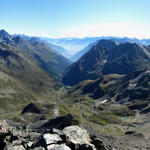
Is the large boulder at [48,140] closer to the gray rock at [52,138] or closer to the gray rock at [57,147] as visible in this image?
the gray rock at [52,138]

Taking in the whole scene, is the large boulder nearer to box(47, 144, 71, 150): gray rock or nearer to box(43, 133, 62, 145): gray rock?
box(43, 133, 62, 145): gray rock

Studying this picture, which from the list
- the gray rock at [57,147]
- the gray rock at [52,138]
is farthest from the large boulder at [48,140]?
the gray rock at [57,147]

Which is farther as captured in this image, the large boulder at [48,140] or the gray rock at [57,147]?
the large boulder at [48,140]

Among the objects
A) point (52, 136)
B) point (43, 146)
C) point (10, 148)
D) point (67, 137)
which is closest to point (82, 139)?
point (67, 137)

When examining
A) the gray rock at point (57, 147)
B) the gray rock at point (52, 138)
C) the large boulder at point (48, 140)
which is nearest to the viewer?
the gray rock at point (57, 147)

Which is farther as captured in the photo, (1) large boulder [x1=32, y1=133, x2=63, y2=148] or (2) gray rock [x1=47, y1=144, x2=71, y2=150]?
(1) large boulder [x1=32, y1=133, x2=63, y2=148]

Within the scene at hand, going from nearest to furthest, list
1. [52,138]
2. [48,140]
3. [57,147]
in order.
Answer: [57,147], [48,140], [52,138]

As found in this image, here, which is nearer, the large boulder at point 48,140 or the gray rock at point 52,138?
the large boulder at point 48,140

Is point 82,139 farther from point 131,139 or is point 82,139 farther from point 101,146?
point 131,139

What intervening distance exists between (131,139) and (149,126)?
5559cm

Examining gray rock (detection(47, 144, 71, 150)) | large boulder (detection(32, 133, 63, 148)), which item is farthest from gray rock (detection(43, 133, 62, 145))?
gray rock (detection(47, 144, 71, 150))

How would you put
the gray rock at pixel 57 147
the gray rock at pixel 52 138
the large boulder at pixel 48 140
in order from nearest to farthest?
1. the gray rock at pixel 57 147
2. the large boulder at pixel 48 140
3. the gray rock at pixel 52 138

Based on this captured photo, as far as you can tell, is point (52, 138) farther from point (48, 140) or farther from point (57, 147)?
point (57, 147)

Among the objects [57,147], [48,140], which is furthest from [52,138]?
[57,147]
